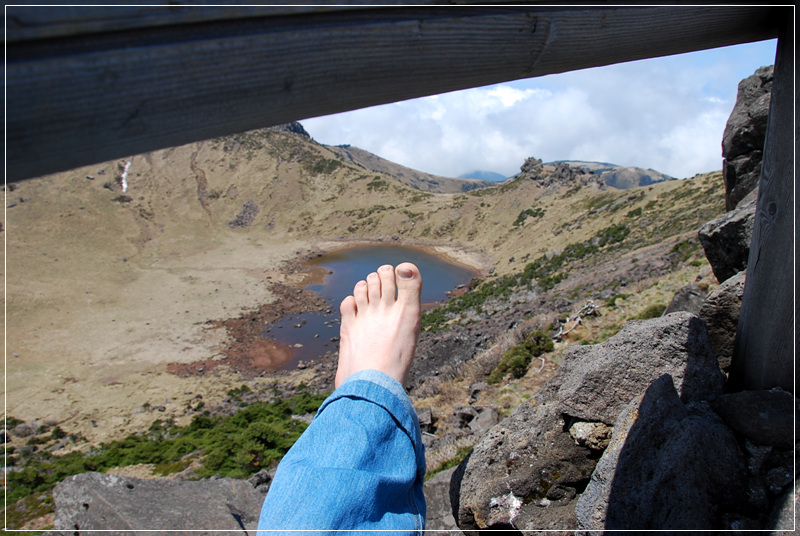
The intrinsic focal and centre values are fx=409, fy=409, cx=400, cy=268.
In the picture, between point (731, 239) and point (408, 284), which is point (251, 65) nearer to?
point (408, 284)

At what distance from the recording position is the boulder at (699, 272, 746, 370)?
8.02ft

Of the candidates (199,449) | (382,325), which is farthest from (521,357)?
(199,449)

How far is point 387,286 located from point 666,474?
153 cm

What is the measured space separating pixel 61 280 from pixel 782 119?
28189 millimetres

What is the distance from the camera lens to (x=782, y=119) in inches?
56.7

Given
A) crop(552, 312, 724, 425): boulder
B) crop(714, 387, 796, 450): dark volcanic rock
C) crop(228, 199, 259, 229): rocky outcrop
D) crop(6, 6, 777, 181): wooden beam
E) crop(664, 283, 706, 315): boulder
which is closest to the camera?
crop(6, 6, 777, 181): wooden beam

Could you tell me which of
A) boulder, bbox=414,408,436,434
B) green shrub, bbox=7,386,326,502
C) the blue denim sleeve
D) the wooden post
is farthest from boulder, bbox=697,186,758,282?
green shrub, bbox=7,386,326,502

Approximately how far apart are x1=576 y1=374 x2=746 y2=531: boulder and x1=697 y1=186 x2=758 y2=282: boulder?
2.08m

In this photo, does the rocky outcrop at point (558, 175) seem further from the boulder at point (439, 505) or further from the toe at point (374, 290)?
the toe at point (374, 290)

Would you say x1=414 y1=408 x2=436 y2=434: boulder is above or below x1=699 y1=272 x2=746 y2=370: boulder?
below

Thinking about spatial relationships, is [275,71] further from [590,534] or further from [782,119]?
[590,534]

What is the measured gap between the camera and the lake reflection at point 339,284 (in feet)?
55.4

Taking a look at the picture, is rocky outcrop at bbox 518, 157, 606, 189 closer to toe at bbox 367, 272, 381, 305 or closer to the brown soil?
the brown soil

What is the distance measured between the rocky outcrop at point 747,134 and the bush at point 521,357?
3148mm
